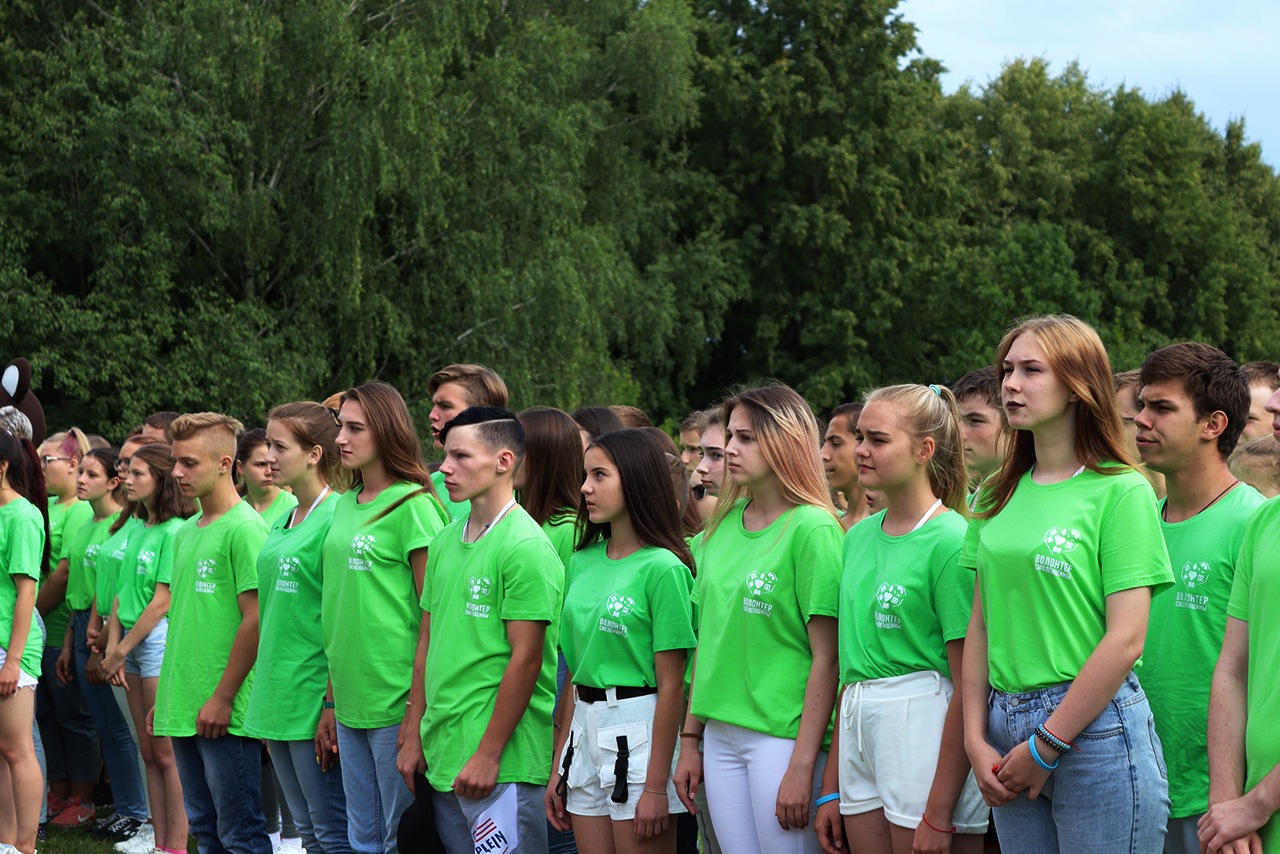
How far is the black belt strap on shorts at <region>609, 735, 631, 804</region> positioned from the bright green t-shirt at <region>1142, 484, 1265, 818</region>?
1.59 m

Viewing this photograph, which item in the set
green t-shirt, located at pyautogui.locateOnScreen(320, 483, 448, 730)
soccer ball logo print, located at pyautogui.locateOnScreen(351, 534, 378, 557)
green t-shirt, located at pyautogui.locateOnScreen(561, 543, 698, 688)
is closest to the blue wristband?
green t-shirt, located at pyautogui.locateOnScreen(561, 543, 698, 688)

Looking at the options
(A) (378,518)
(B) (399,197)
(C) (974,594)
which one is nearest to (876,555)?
(C) (974,594)

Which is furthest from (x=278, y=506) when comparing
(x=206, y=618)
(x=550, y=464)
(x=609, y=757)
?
(x=609, y=757)

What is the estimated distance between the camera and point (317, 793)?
196 inches

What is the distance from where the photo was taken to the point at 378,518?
481cm

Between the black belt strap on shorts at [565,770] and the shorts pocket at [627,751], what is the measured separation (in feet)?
0.45

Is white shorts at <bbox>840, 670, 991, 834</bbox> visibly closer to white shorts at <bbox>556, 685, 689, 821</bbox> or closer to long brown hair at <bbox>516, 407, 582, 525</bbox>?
white shorts at <bbox>556, 685, 689, 821</bbox>

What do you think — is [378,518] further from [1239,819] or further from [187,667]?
[1239,819]

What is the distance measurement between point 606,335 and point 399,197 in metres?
6.01

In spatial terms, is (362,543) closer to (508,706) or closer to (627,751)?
(508,706)

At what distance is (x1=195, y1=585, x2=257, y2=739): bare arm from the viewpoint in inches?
205

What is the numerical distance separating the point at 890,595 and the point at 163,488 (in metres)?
4.65

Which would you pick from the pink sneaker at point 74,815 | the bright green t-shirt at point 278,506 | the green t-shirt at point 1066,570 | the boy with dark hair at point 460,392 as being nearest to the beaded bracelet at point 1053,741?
the green t-shirt at point 1066,570

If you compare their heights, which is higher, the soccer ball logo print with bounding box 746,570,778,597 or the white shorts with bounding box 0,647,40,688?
the soccer ball logo print with bounding box 746,570,778,597
